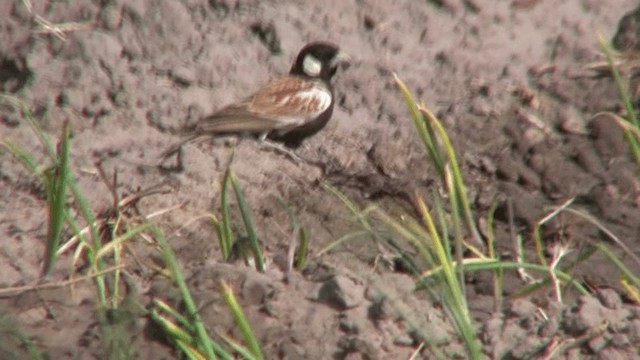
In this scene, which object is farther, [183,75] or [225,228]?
[183,75]

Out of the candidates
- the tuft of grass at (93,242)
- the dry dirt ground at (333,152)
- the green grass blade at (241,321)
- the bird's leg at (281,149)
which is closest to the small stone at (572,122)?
the dry dirt ground at (333,152)

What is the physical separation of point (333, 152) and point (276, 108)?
431 millimetres

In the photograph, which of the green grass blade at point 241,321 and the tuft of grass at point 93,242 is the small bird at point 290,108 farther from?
the green grass blade at point 241,321

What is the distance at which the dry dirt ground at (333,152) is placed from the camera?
161 inches

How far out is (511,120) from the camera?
5.67 m

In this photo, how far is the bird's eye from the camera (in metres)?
5.70

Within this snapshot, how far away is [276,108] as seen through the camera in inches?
238

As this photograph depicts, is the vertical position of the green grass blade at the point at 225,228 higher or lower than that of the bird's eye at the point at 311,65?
higher

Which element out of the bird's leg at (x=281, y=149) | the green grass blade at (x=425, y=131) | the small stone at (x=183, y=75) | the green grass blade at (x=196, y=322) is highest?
the green grass blade at (x=425, y=131)

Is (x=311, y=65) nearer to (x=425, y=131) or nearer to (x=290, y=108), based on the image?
(x=290, y=108)

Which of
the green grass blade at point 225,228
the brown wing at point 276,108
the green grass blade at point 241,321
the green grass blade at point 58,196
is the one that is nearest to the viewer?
the green grass blade at point 241,321

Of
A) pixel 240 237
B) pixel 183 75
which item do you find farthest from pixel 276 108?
pixel 240 237

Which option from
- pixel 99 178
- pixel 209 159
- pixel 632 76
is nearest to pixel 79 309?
pixel 99 178

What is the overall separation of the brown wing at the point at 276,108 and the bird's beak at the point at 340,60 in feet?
0.49
